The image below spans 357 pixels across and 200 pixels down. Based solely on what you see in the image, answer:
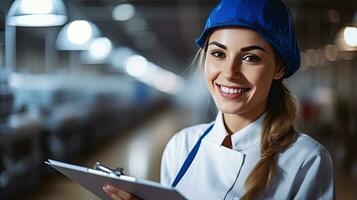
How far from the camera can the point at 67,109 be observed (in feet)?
26.4

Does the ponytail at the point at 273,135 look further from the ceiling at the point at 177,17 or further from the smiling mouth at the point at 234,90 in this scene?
the ceiling at the point at 177,17

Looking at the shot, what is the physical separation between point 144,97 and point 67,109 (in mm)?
10172

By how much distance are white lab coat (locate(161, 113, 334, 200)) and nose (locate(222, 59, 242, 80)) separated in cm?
15

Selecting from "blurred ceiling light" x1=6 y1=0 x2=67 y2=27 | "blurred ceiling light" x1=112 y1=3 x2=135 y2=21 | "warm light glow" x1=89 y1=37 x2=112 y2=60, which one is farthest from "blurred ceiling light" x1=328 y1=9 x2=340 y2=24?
"blurred ceiling light" x1=112 y1=3 x2=135 y2=21

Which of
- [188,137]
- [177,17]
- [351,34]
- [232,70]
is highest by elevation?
[232,70]

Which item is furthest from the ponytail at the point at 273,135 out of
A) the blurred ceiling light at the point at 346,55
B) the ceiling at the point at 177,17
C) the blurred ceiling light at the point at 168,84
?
the blurred ceiling light at the point at 168,84

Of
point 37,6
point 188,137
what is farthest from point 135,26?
point 188,137

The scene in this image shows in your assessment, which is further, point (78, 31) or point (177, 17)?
point (177, 17)

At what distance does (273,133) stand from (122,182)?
38 cm

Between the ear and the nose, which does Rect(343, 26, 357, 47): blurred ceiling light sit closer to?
the ear

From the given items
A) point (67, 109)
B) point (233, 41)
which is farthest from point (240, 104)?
point (67, 109)

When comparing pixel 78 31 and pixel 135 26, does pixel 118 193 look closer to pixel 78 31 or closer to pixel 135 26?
pixel 78 31

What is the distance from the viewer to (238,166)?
1268 mm

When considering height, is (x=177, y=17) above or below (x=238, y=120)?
below
